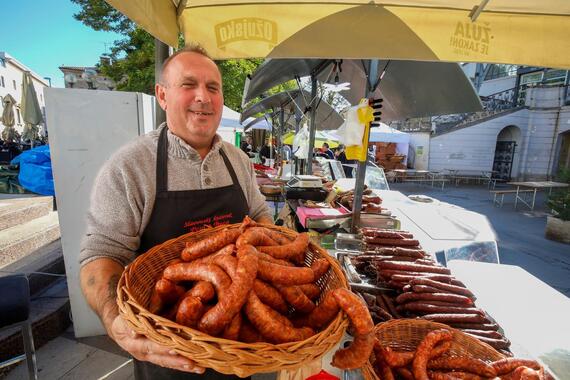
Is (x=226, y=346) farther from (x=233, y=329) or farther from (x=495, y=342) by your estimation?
(x=495, y=342)

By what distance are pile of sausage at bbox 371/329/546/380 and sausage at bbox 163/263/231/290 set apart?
1.05m

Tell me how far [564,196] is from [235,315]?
12461mm

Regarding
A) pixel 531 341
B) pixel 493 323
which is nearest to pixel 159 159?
pixel 493 323

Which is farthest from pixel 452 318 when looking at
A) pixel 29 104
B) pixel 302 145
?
pixel 29 104

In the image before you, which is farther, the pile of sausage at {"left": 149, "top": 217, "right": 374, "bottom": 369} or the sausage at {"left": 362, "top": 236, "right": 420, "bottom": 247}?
the sausage at {"left": 362, "top": 236, "right": 420, "bottom": 247}

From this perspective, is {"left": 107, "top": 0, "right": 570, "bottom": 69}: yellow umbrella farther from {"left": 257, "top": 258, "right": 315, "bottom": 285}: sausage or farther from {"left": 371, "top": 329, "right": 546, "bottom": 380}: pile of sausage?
{"left": 371, "top": 329, "right": 546, "bottom": 380}: pile of sausage

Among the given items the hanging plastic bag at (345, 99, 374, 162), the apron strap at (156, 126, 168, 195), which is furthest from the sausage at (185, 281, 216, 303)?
the hanging plastic bag at (345, 99, 374, 162)

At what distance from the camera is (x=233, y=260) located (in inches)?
49.5

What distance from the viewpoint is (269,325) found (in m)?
1.12

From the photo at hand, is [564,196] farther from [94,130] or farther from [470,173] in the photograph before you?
[470,173]

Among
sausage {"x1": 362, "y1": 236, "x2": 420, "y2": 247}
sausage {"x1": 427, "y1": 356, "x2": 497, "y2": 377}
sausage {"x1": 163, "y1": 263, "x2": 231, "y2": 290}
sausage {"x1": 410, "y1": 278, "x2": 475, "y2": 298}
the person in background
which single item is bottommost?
sausage {"x1": 427, "y1": 356, "x2": 497, "y2": 377}

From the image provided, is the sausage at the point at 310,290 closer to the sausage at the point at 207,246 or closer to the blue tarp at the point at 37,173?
the sausage at the point at 207,246

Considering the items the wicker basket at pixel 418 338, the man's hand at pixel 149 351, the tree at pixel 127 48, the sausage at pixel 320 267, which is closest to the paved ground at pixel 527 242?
the wicker basket at pixel 418 338

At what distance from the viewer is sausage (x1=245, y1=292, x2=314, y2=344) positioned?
3.65ft
